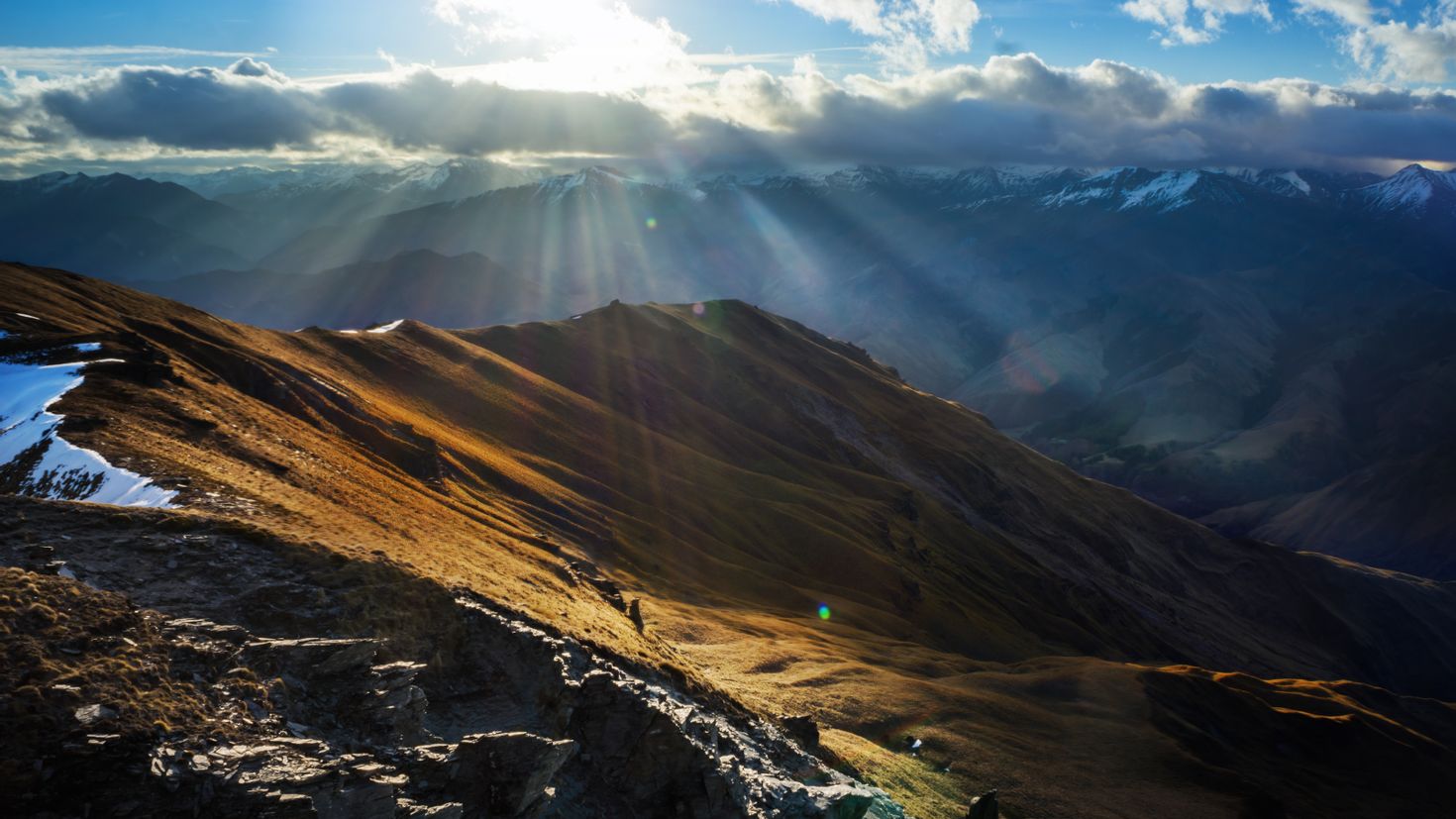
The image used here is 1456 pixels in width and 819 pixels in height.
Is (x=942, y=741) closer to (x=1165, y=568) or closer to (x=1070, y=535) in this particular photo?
(x=1070, y=535)

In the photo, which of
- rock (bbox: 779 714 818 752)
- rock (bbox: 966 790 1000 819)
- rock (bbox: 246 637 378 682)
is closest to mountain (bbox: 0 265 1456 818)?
rock (bbox: 246 637 378 682)

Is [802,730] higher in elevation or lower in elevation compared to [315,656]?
lower

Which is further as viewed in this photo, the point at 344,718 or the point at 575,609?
the point at 575,609

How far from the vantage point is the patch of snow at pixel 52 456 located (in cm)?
2961

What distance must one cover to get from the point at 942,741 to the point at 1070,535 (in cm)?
13359

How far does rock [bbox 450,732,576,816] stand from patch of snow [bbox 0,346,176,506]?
15921 mm

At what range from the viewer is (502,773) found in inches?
802

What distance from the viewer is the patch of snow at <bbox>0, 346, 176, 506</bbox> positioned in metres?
29.6

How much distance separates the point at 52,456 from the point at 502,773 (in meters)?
24.7

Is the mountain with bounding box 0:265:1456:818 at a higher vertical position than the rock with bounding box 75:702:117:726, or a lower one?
lower

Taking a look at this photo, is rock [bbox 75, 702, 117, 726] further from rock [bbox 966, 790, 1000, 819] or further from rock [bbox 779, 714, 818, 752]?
rock [bbox 966, 790, 1000, 819]

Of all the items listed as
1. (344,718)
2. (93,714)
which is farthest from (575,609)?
(93,714)

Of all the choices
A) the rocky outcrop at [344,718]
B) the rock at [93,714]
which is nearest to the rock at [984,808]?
the rocky outcrop at [344,718]

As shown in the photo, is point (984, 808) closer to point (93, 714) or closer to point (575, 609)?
point (575, 609)
